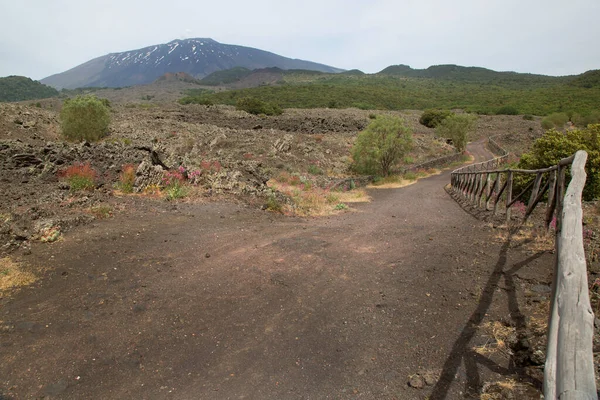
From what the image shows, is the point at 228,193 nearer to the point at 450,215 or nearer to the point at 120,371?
the point at 450,215

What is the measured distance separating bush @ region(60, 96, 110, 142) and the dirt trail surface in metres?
24.4

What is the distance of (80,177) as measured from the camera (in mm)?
10328

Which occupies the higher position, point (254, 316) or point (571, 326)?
point (571, 326)

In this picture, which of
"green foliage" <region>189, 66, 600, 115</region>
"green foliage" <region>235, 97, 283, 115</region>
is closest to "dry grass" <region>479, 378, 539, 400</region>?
"green foliage" <region>235, 97, 283, 115</region>

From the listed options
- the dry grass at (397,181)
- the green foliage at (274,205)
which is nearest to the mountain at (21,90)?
the dry grass at (397,181)

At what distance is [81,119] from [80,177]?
20679mm

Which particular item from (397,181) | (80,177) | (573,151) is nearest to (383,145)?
(397,181)

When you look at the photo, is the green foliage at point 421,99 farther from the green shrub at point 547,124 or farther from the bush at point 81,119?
the bush at point 81,119

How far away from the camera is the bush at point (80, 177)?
32.8 ft

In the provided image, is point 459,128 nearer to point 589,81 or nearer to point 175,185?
point 175,185

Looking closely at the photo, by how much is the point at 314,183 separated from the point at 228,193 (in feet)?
30.2

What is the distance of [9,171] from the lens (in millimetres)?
10258

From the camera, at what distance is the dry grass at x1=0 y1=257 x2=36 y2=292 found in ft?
16.1

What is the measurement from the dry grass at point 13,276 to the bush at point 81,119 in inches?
1021
